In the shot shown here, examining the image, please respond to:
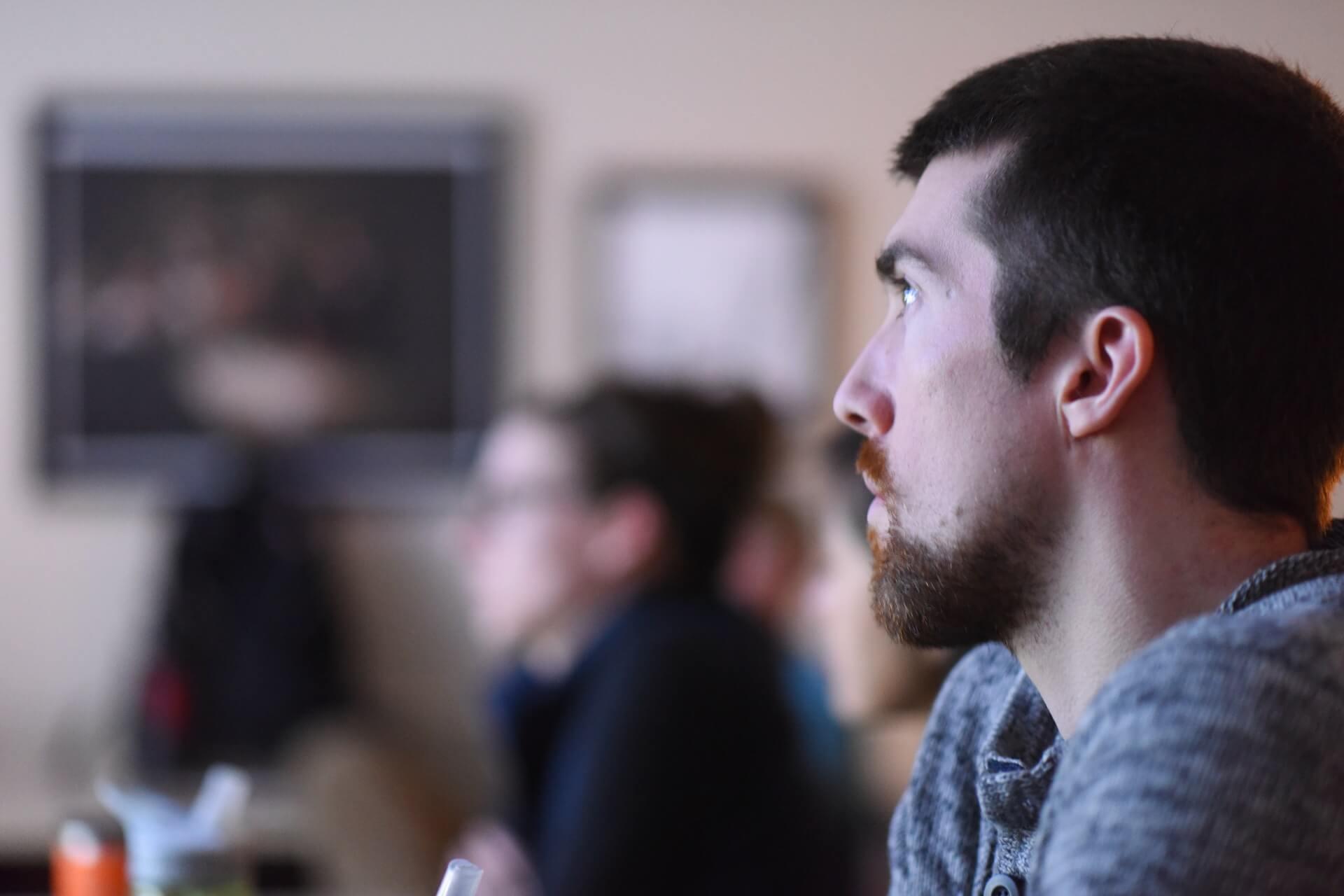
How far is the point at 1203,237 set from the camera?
768 mm

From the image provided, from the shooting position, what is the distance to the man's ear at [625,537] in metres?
1.97

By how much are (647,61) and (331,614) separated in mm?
1559

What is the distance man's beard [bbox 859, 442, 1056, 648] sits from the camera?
82 centimetres

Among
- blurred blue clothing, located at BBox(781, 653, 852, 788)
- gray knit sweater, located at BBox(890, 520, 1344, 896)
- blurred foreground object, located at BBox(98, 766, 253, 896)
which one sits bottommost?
blurred blue clothing, located at BBox(781, 653, 852, 788)

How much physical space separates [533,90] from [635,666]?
2.18 meters

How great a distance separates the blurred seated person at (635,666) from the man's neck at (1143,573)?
0.95 m

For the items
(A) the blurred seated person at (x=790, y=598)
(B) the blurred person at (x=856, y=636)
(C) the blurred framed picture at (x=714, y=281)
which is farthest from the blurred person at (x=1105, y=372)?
(C) the blurred framed picture at (x=714, y=281)

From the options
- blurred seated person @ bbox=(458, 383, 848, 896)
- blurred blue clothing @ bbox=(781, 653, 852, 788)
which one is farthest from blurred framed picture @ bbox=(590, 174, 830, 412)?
blurred seated person @ bbox=(458, 383, 848, 896)

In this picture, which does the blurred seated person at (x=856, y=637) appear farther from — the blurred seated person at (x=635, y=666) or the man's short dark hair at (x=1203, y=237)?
the man's short dark hair at (x=1203, y=237)

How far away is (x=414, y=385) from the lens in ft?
11.6

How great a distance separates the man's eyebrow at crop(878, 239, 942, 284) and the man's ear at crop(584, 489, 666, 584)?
43.1 inches

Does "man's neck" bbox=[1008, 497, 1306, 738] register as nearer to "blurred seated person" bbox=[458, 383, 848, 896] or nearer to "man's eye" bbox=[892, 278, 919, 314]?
"man's eye" bbox=[892, 278, 919, 314]

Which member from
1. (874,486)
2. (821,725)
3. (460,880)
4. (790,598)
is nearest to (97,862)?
(460,880)

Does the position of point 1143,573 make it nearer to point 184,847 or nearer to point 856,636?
point 856,636
